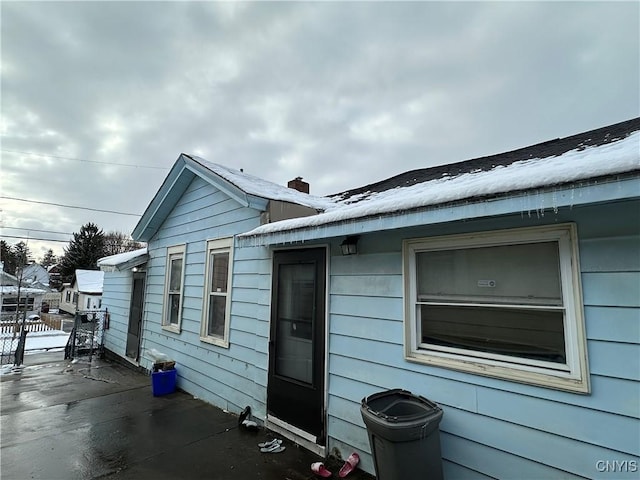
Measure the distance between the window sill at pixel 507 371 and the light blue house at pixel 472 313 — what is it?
0.01m

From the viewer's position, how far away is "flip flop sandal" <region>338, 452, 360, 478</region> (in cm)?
304

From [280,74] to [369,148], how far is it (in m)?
4.49

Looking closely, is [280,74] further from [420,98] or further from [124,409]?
[124,409]

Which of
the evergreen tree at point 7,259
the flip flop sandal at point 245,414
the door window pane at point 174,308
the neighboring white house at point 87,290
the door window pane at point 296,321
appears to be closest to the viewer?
the door window pane at point 296,321

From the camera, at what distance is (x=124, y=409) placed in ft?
16.3

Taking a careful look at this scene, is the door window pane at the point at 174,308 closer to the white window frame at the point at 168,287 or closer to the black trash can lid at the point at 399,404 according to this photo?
the white window frame at the point at 168,287

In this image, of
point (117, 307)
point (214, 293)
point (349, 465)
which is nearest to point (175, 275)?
point (214, 293)

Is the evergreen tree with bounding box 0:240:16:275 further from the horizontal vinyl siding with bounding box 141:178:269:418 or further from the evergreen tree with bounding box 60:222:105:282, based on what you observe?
the horizontal vinyl siding with bounding box 141:178:269:418

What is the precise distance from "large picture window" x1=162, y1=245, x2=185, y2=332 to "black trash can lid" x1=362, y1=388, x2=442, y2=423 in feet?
16.5

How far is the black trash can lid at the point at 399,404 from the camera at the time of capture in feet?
8.19

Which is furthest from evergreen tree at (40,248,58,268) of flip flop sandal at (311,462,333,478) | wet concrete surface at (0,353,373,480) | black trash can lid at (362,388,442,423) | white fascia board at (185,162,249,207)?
black trash can lid at (362,388,442,423)

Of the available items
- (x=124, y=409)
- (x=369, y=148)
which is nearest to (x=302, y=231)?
(x=124, y=409)

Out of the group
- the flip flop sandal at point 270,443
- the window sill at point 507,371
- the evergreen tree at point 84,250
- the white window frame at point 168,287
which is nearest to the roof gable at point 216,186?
the white window frame at point 168,287

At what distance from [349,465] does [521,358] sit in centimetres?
200
